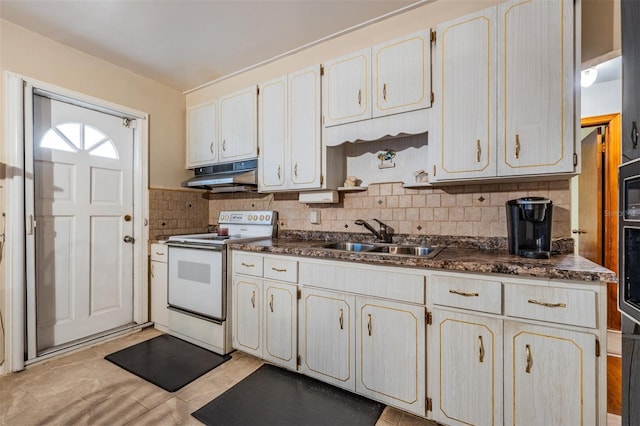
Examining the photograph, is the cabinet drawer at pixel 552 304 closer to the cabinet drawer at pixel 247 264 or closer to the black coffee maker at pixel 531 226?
the black coffee maker at pixel 531 226

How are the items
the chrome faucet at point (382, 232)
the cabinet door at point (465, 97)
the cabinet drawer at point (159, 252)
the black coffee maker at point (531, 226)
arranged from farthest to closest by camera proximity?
the cabinet drawer at point (159, 252) < the chrome faucet at point (382, 232) < the cabinet door at point (465, 97) < the black coffee maker at point (531, 226)

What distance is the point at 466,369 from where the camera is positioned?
1473 millimetres

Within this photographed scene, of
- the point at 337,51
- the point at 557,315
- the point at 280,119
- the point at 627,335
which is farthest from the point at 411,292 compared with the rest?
the point at 337,51

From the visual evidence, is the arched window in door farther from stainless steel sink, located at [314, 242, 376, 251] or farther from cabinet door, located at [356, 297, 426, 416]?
cabinet door, located at [356, 297, 426, 416]

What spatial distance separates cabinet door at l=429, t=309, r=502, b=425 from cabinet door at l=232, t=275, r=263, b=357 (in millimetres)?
1228

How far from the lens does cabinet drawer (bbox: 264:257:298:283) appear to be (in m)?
2.02

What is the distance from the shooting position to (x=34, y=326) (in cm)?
223

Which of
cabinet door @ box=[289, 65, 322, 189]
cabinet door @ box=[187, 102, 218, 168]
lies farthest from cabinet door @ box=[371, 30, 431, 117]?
cabinet door @ box=[187, 102, 218, 168]

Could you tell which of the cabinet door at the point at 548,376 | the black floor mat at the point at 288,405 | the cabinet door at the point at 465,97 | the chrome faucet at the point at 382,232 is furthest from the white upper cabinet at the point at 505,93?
the black floor mat at the point at 288,405

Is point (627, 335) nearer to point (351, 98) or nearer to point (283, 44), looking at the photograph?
point (351, 98)

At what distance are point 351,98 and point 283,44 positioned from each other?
0.87m

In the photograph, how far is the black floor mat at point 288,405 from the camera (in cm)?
163

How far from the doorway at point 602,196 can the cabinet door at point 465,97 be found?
4.83 feet

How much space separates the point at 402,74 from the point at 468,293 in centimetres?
142
